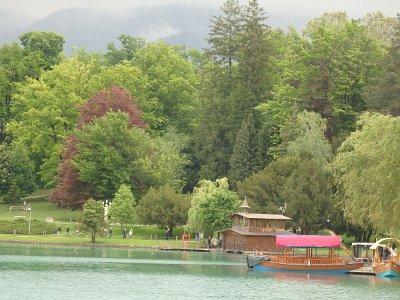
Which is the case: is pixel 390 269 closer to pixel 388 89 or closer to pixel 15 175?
pixel 388 89

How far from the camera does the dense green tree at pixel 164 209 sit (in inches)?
3910

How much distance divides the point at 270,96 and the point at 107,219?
3396 cm

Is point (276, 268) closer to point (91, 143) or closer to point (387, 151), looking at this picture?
point (387, 151)

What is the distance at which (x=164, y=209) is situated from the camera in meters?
99.4

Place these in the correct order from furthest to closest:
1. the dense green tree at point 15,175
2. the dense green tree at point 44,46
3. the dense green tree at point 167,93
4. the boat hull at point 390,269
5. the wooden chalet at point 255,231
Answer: the dense green tree at point 44,46, the dense green tree at point 167,93, the dense green tree at point 15,175, the wooden chalet at point 255,231, the boat hull at point 390,269

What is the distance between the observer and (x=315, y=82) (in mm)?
114438

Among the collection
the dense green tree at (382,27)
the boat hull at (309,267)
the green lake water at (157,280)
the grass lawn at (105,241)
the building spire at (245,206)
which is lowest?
the green lake water at (157,280)

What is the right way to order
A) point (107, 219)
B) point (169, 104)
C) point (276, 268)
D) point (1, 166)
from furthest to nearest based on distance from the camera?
point (169, 104)
point (1, 166)
point (107, 219)
point (276, 268)

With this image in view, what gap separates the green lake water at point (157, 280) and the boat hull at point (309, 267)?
1259 mm

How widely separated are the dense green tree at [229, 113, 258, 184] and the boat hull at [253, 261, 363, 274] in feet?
137

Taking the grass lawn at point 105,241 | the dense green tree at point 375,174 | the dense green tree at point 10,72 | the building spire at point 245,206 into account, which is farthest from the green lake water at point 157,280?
the dense green tree at point 10,72

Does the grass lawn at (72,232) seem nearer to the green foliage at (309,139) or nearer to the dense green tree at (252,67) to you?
the green foliage at (309,139)

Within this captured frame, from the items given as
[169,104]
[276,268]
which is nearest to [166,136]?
[169,104]

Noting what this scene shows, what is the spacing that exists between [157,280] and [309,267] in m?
15.7
